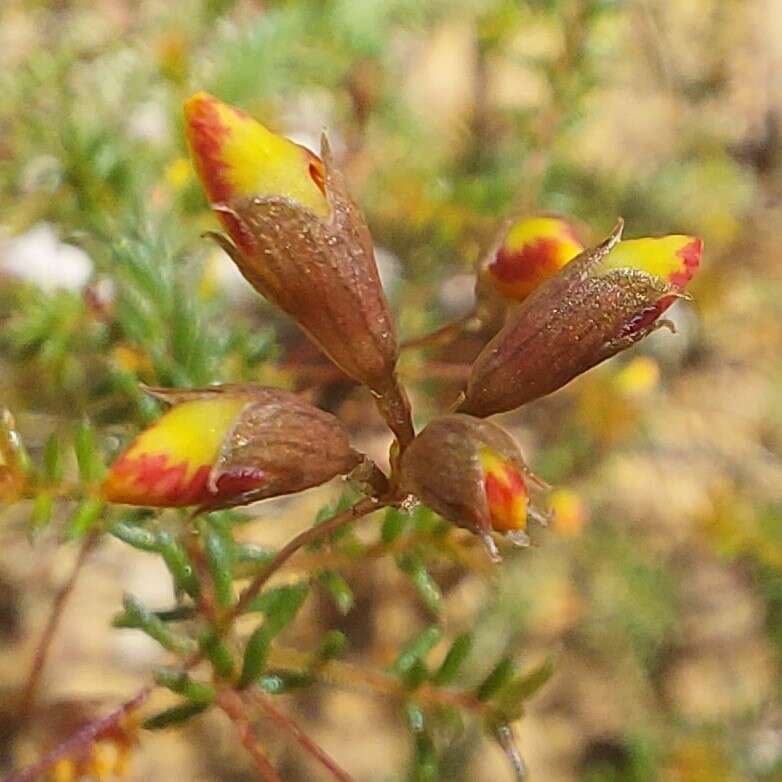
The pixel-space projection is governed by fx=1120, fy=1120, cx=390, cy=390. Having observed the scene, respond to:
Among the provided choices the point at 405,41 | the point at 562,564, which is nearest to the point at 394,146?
the point at 405,41

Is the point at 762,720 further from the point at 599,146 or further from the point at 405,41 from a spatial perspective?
the point at 405,41

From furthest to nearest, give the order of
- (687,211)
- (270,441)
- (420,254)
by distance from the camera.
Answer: (687,211)
(420,254)
(270,441)

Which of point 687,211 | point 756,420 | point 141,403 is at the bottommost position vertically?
point 756,420

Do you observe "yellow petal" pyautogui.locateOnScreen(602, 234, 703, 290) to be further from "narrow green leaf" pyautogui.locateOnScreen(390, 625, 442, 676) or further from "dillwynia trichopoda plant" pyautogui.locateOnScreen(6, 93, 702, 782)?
"narrow green leaf" pyautogui.locateOnScreen(390, 625, 442, 676)

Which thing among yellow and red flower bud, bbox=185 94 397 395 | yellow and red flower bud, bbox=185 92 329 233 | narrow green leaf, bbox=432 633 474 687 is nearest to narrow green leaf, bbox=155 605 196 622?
narrow green leaf, bbox=432 633 474 687

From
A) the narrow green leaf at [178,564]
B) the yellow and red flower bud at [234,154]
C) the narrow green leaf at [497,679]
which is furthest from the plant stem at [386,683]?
the yellow and red flower bud at [234,154]

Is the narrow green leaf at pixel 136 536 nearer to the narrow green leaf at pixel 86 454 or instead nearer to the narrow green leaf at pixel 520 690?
the narrow green leaf at pixel 86 454

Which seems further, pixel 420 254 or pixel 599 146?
pixel 599 146
